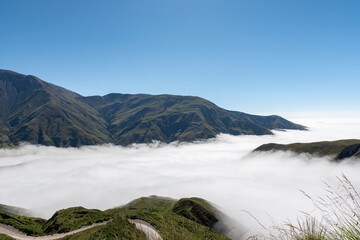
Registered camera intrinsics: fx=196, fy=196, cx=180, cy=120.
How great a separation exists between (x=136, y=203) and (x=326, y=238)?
547ft

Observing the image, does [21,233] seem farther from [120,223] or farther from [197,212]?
[197,212]

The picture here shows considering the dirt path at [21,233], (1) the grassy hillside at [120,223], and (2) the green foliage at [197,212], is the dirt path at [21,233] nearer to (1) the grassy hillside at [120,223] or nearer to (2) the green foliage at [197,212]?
(1) the grassy hillside at [120,223]

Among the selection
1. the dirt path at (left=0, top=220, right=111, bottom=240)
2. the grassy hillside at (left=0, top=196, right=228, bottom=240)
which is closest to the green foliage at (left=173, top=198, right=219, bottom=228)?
the grassy hillside at (left=0, top=196, right=228, bottom=240)

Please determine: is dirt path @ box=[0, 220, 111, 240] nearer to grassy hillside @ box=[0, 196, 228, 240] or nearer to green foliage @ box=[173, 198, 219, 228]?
grassy hillside @ box=[0, 196, 228, 240]

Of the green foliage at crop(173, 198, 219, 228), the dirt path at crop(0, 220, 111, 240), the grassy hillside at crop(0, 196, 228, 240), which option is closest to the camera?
the grassy hillside at crop(0, 196, 228, 240)

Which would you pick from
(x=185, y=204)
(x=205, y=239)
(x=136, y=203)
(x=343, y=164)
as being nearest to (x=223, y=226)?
(x=185, y=204)

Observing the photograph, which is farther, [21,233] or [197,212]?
[197,212]

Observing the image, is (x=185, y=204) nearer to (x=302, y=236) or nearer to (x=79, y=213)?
(x=79, y=213)

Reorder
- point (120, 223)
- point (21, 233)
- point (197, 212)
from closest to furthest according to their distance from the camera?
point (120, 223)
point (21, 233)
point (197, 212)

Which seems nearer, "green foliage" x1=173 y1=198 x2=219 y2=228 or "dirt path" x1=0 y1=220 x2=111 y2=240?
"dirt path" x1=0 y1=220 x2=111 y2=240

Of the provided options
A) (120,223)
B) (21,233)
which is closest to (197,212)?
(120,223)

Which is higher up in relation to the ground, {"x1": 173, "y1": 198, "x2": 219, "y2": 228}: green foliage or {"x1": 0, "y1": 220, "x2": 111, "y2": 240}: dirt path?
{"x1": 0, "y1": 220, "x2": 111, "y2": 240}: dirt path

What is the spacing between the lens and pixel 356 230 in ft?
15.0

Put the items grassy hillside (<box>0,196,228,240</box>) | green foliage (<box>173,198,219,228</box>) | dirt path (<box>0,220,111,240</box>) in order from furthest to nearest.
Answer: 1. green foliage (<box>173,198,219,228</box>)
2. dirt path (<box>0,220,111,240</box>)
3. grassy hillside (<box>0,196,228,240</box>)
